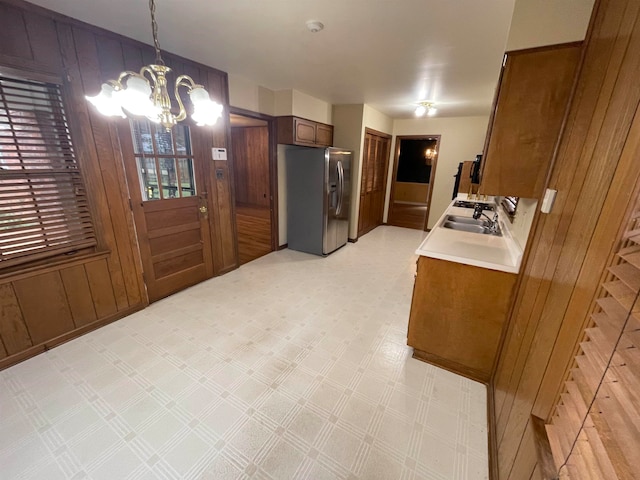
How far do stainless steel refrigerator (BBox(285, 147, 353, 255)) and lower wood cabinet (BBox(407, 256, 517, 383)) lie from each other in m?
2.30

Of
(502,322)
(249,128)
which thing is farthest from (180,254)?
(249,128)

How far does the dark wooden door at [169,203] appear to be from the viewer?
8.24 feet

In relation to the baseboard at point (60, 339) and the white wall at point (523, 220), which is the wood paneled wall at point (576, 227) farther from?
the baseboard at point (60, 339)

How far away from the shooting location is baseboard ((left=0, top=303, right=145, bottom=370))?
1939 mm

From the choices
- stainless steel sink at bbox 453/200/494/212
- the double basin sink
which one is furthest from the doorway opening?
stainless steel sink at bbox 453/200/494/212

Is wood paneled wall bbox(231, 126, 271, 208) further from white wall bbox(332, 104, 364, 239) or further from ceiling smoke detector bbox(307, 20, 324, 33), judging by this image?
ceiling smoke detector bbox(307, 20, 324, 33)

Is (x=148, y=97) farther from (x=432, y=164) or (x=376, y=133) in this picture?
(x=432, y=164)

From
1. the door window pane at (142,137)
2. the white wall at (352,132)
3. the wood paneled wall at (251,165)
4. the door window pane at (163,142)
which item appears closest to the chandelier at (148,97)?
the door window pane at (142,137)

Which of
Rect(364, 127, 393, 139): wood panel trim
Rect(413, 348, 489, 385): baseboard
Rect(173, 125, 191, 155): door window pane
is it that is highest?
Rect(364, 127, 393, 139): wood panel trim

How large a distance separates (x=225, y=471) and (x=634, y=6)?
2436 mm

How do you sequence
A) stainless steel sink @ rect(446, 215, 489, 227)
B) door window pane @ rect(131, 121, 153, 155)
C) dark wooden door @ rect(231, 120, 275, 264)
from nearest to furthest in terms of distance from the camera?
door window pane @ rect(131, 121, 153, 155) < stainless steel sink @ rect(446, 215, 489, 227) < dark wooden door @ rect(231, 120, 275, 264)

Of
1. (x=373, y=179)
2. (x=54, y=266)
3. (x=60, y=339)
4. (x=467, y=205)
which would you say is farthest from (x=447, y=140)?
(x=60, y=339)

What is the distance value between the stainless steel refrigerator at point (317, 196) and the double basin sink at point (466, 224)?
5.64 feet

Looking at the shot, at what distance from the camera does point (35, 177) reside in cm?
189
